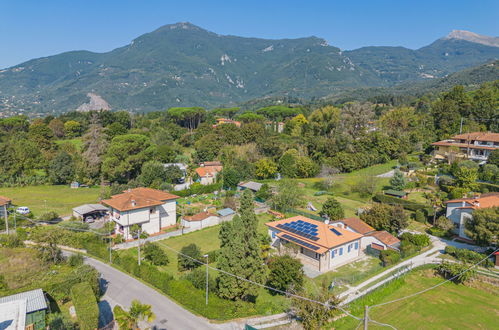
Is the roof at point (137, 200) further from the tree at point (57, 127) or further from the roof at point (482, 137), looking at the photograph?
the tree at point (57, 127)

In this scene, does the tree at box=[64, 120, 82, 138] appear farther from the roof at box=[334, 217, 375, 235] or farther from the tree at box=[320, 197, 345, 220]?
the roof at box=[334, 217, 375, 235]

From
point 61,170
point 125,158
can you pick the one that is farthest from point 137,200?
point 61,170

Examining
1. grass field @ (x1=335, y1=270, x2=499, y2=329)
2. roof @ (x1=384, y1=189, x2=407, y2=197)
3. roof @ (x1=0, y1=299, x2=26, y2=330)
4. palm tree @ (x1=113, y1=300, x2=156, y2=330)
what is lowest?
grass field @ (x1=335, y1=270, x2=499, y2=329)

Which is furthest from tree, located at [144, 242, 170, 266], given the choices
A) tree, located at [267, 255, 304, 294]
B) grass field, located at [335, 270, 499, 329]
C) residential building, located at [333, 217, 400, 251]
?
residential building, located at [333, 217, 400, 251]

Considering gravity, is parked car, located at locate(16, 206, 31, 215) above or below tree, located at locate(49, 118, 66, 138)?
below

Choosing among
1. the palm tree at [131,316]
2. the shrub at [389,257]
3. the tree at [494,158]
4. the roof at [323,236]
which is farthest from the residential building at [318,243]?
the tree at [494,158]

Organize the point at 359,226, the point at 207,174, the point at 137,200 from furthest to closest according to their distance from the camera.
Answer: the point at 207,174
the point at 137,200
the point at 359,226

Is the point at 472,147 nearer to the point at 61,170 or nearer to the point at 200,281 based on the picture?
the point at 200,281
